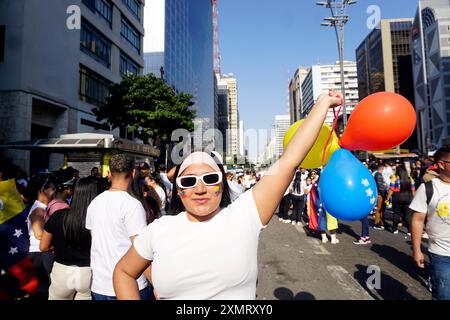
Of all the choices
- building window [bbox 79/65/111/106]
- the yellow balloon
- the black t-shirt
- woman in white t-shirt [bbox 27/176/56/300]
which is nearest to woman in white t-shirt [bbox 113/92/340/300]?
the black t-shirt

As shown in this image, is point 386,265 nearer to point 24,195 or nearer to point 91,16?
point 24,195

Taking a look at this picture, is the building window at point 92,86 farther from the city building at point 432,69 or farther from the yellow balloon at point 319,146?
the city building at point 432,69

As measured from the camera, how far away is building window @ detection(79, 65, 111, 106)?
65.9 ft

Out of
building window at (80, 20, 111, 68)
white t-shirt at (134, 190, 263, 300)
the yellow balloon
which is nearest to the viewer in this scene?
white t-shirt at (134, 190, 263, 300)

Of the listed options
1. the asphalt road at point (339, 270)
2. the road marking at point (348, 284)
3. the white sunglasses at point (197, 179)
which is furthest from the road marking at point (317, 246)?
the white sunglasses at point (197, 179)

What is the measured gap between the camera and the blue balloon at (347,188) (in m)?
2.62

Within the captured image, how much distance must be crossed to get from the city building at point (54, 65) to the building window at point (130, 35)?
1.02ft

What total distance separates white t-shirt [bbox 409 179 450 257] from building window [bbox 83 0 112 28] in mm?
23410

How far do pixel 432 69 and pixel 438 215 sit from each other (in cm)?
6737

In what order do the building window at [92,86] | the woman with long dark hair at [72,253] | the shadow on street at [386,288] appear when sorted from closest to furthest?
the woman with long dark hair at [72,253], the shadow on street at [386,288], the building window at [92,86]

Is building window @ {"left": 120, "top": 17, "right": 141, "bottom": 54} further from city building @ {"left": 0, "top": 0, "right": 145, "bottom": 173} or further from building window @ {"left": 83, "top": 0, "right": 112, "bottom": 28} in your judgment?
building window @ {"left": 83, "top": 0, "right": 112, "bottom": 28}
